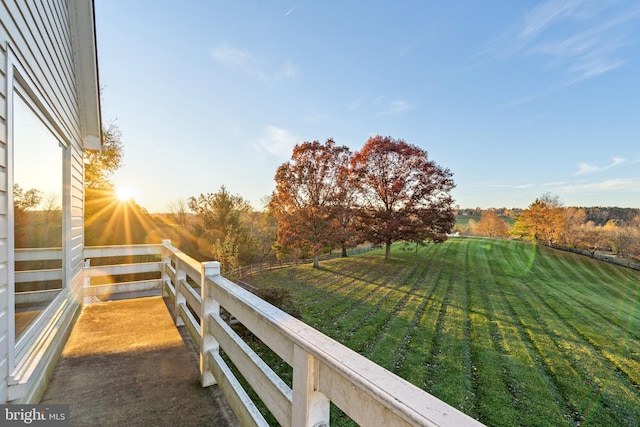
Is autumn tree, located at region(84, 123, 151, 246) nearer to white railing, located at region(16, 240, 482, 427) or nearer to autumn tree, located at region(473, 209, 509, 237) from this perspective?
white railing, located at region(16, 240, 482, 427)

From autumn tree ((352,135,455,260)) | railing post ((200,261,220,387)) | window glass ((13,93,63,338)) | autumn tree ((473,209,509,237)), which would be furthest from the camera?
autumn tree ((473,209,509,237))

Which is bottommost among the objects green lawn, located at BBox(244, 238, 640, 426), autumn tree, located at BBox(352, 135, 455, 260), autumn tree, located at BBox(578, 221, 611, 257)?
green lawn, located at BBox(244, 238, 640, 426)

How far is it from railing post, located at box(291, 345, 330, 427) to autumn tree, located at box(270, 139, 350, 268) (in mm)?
16447

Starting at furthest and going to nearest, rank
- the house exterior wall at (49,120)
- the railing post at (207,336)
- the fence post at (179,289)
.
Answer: the fence post at (179,289)
the railing post at (207,336)
the house exterior wall at (49,120)

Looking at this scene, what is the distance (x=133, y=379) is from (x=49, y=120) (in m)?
2.67

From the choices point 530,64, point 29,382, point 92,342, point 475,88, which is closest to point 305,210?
point 475,88

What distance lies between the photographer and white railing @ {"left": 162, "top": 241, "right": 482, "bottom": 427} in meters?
0.70

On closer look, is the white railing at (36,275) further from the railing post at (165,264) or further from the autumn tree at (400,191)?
the autumn tree at (400,191)

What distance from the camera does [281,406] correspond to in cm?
134

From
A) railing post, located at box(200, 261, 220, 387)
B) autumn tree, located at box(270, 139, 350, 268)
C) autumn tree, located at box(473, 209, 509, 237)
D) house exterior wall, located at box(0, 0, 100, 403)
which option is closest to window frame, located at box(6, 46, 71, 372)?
house exterior wall, located at box(0, 0, 100, 403)

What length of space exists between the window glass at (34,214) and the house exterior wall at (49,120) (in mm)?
150

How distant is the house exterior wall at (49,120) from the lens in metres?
1.72

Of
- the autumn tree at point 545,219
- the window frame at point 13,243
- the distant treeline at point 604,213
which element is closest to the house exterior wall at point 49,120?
the window frame at point 13,243

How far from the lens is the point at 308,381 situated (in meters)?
1.08
